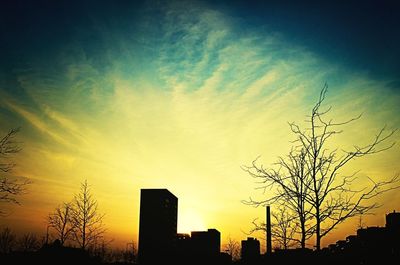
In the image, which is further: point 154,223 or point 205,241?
point 205,241

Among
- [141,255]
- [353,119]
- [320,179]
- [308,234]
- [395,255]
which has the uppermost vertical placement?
[353,119]

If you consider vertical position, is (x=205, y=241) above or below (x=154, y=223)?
below

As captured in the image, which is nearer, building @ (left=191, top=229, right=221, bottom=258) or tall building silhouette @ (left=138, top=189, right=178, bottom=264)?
tall building silhouette @ (left=138, top=189, right=178, bottom=264)

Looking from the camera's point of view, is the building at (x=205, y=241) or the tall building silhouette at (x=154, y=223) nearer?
the tall building silhouette at (x=154, y=223)

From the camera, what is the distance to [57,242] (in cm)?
4259

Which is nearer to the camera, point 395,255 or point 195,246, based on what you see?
point 395,255

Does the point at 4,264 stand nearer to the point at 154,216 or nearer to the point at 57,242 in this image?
the point at 57,242

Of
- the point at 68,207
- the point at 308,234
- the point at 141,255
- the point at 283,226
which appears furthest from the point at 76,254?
the point at 141,255

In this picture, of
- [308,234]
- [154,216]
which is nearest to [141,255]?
[154,216]

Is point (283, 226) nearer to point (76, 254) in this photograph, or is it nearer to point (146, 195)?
point (76, 254)

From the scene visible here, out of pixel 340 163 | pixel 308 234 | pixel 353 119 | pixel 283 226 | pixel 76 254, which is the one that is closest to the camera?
pixel 353 119

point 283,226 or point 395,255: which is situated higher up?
point 283,226

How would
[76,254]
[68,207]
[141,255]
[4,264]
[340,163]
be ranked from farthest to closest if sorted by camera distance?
[141,255] < [76,254] < [68,207] < [4,264] < [340,163]

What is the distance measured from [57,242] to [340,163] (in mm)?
39315
